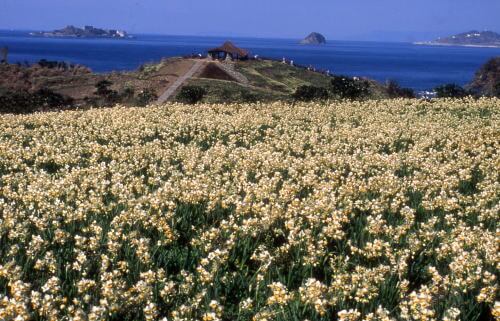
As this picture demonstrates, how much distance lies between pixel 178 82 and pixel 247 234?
4514cm

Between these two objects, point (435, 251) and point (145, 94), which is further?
point (145, 94)

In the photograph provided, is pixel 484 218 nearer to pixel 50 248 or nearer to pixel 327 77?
pixel 50 248

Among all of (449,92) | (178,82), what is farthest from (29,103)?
(449,92)

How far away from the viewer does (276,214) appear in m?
9.37

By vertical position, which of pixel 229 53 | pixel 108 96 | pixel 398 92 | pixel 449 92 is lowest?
pixel 398 92

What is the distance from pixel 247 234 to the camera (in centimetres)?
870

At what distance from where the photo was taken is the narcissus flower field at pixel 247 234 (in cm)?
645

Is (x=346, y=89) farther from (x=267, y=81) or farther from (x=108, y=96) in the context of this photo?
(x=267, y=81)

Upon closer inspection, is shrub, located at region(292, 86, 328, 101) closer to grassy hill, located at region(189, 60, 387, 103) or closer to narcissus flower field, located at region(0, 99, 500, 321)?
grassy hill, located at region(189, 60, 387, 103)

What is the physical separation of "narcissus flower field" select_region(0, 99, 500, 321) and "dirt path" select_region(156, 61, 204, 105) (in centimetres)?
2564

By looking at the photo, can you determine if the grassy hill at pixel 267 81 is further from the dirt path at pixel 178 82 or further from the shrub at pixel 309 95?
the shrub at pixel 309 95

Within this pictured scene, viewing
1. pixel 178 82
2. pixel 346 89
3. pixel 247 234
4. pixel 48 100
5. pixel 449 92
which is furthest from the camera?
pixel 178 82

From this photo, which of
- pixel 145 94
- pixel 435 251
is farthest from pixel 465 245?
pixel 145 94

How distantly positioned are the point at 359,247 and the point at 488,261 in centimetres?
191
